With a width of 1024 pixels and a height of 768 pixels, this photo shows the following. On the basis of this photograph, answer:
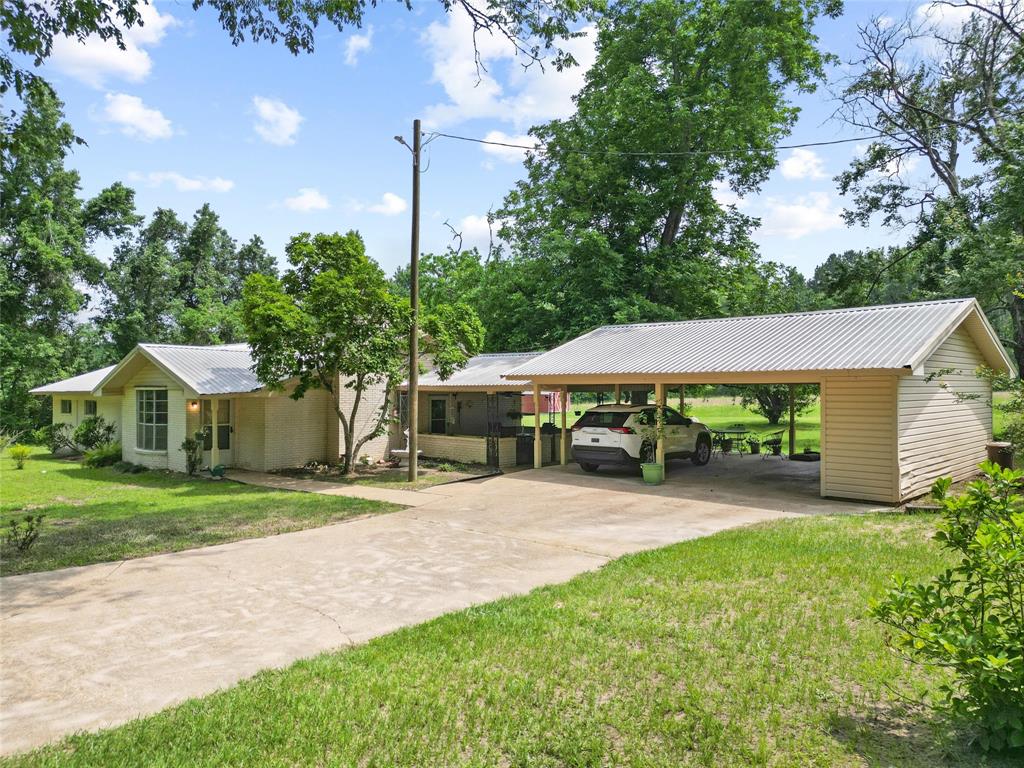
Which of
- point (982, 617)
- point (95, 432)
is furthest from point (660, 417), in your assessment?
point (95, 432)

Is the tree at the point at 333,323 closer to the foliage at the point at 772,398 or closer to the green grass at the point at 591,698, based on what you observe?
the green grass at the point at 591,698

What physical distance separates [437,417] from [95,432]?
12.0 meters

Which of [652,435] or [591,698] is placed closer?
[591,698]

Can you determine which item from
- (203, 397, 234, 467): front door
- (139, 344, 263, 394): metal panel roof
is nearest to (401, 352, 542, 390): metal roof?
(139, 344, 263, 394): metal panel roof

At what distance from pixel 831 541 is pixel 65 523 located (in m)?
11.9

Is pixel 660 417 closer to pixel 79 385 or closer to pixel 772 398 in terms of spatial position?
pixel 772 398

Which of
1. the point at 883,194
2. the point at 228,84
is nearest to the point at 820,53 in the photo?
the point at 883,194

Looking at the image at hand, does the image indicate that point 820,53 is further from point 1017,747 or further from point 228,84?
point 1017,747

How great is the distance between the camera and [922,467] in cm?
1189

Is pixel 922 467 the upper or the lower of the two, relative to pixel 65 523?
upper

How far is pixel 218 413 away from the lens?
1730 centimetres

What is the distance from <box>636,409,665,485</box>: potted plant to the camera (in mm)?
14133

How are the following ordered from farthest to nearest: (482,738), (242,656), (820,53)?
(820,53) < (242,656) < (482,738)

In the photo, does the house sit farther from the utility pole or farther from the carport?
the carport
